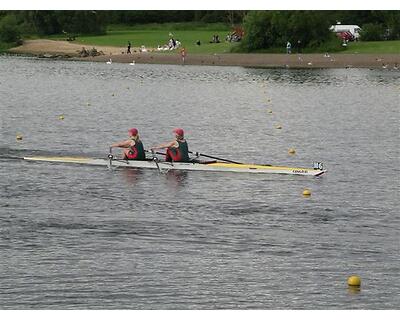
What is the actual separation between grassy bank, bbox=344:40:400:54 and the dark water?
3330cm

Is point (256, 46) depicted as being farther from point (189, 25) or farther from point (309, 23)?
point (189, 25)

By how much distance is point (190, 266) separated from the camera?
22.8 m

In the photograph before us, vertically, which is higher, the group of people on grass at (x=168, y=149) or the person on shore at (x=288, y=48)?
the group of people on grass at (x=168, y=149)

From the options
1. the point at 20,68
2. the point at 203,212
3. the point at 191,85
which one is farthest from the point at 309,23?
the point at 203,212

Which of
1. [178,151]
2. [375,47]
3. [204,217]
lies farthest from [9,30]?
[204,217]

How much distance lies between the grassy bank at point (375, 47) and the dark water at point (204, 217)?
33.3 metres

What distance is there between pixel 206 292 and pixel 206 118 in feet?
120

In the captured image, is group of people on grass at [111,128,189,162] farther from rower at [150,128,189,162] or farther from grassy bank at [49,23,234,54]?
grassy bank at [49,23,234,54]

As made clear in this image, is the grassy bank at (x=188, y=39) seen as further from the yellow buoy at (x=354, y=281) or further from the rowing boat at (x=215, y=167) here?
the yellow buoy at (x=354, y=281)

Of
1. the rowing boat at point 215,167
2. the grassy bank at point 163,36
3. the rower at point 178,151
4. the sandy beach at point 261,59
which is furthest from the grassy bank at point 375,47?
the rower at point 178,151

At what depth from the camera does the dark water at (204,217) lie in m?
21.0

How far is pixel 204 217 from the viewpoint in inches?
1117

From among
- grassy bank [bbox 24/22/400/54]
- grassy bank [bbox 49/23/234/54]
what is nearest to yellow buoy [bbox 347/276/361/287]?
grassy bank [bbox 24/22/400/54]

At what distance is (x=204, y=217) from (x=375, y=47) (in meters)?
69.0
